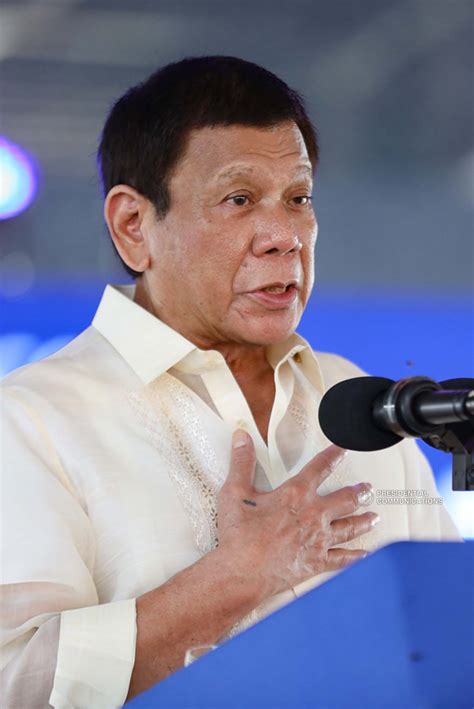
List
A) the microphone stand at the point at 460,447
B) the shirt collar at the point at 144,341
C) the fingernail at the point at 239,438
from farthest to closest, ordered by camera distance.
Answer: the shirt collar at the point at 144,341 < the fingernail at the point at 239,438 < the microphone stand at the point at 460,447

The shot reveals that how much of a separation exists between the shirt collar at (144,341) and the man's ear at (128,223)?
0.07 meters

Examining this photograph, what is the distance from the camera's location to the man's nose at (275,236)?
1760 millimetres

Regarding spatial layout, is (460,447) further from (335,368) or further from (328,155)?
(328,155)

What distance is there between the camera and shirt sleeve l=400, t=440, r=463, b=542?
1.86 meters

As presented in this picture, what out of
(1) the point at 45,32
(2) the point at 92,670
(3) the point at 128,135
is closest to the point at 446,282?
(3) the point at 128,135

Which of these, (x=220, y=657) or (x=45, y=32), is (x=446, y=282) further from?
(x=220, y=657)

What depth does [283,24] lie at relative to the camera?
2.09 metres

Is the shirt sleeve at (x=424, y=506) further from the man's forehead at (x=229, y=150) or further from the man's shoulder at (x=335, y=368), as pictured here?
the man's forehead at (x=229, y=150)

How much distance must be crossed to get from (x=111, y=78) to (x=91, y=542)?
33.8 inches

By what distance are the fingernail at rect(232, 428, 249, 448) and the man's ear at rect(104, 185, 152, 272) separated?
37cm

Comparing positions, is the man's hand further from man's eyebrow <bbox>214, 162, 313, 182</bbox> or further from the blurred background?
man's eyebrow <bbox>214, 162, 313, 182</bbox>

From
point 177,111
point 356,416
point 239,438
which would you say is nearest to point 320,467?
point 239,438

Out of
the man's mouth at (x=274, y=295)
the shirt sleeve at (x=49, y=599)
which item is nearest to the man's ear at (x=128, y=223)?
the man's mouth at (x=274, y=295)

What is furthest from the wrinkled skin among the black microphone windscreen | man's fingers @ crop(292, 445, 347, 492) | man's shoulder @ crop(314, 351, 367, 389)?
the black microphone windscreen
